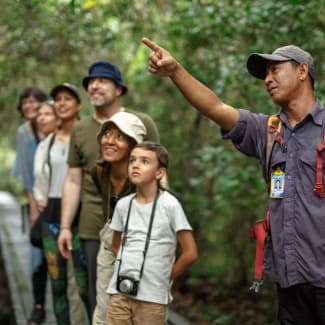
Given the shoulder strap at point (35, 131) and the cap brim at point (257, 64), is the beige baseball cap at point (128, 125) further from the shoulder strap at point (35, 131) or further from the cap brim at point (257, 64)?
the shoulder strap at point (35, 131)

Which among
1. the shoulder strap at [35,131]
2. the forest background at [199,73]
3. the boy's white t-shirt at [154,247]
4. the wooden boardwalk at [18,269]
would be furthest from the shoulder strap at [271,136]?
the wooden boardwalk at [18,269]

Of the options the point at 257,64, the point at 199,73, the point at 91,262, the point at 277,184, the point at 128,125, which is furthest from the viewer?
the point at 199,73

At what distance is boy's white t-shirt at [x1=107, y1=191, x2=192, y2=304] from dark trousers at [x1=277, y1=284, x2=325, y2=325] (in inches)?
37.0

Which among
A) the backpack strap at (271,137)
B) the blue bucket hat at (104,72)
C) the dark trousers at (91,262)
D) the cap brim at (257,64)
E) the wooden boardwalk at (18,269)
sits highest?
the blue bucket hat at (104,72)

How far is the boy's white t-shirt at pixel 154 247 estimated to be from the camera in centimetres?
437

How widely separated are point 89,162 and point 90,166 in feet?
0.13

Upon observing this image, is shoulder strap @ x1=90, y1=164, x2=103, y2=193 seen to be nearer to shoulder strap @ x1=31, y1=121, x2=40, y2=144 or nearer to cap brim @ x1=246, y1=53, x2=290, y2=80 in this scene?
cap brim @ x1=246, y1=53, x2=290, y2=80

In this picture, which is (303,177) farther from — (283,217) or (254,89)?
(254,89)

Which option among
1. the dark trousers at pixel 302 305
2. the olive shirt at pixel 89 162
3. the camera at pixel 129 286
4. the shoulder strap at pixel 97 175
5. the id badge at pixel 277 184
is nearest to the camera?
the dark trousers at pixel 302 305

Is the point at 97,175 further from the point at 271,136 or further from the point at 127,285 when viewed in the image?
the point at 271,136

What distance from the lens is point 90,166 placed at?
5.23 meters

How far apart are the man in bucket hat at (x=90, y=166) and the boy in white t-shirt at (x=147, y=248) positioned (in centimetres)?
63

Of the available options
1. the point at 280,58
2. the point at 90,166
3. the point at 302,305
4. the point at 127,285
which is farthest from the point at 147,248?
the point at 280,58

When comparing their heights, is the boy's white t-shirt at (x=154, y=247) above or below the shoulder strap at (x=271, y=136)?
below
